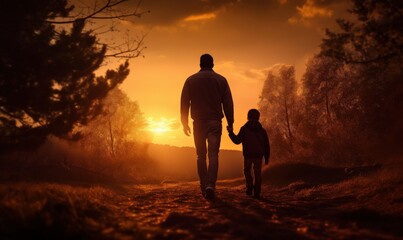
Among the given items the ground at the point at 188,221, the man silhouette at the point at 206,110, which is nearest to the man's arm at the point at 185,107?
the man silhouette at the point at 206,110

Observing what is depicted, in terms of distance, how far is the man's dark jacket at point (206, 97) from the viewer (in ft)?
23.6

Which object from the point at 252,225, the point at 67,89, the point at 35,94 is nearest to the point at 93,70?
the point at 67,89

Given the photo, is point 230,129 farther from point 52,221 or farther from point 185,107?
point 52,221

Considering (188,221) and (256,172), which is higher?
(256,172)

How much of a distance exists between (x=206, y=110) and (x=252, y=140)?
148cm

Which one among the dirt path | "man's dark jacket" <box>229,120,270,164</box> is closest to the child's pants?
"man's dark jacket" <box>229,120,270,164</box>

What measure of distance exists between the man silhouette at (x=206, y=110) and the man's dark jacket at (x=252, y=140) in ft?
2.07

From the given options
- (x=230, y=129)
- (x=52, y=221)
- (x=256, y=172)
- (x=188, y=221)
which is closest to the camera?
(x=52, y=221)

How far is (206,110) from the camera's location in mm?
7156

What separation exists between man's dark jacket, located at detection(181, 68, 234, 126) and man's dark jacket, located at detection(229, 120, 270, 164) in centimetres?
66

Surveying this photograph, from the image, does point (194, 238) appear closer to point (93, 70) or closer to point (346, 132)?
point (93, 70)

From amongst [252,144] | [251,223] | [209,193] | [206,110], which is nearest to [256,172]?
[252,144]

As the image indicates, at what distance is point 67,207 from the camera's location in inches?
162

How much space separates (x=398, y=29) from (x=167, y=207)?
508 cm
